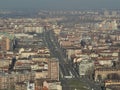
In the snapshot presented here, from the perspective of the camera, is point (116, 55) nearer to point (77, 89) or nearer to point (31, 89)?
point (77, 89)

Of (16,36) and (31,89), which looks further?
(16,36)

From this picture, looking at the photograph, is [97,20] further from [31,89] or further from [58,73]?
[31,89]

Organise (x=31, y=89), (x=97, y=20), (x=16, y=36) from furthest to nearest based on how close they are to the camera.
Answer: (x=97, y=20), (x=16, y=36), (x=31, y=89)

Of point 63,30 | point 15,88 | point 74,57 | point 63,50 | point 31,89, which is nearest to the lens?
point 31,89

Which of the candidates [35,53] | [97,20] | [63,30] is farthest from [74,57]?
[97,20]

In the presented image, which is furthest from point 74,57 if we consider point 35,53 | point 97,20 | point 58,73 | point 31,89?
point 97,20

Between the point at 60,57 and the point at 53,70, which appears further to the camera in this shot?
the point at 60,57

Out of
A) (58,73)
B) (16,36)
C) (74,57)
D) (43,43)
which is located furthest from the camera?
(16,36)
